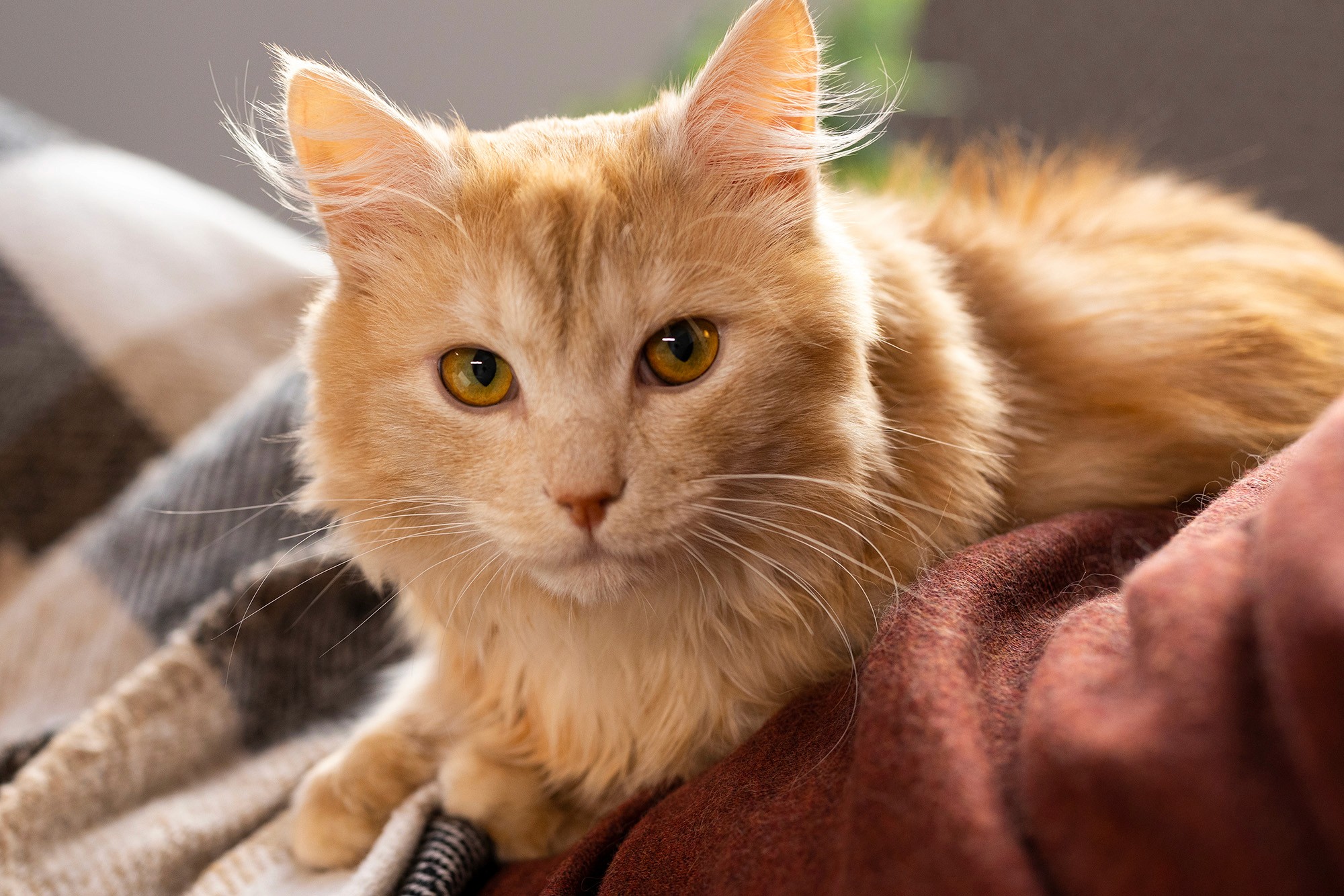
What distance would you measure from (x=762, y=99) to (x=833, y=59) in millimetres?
543

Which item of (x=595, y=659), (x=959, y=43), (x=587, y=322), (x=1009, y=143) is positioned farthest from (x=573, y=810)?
(x=959, y=43)

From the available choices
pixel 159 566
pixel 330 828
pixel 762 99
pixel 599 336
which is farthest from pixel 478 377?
pixel 159 566

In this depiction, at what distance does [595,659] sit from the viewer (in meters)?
1.05

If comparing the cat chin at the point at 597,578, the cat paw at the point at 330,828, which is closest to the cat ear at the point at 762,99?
the cat chin at the point at 597,578

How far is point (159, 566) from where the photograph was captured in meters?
1.46

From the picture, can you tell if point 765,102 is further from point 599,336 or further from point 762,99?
point 599,336

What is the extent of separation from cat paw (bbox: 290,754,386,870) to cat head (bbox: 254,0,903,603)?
0.95 ft

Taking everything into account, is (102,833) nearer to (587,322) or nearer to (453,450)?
(453,450)

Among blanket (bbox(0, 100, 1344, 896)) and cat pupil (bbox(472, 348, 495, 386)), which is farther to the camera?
cat pupil (bbox(472, 348, 495, 386))

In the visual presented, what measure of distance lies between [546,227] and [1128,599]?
1.96ft

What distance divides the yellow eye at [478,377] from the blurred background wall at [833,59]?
39 cm

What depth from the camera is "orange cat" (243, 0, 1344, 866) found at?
0.92 meters

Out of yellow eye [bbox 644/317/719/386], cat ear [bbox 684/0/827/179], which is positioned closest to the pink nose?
yellow eye [bbox 644/317/719/386]

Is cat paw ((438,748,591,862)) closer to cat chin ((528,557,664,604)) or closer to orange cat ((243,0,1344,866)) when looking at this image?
orange cat ((243,0,1344,866))
